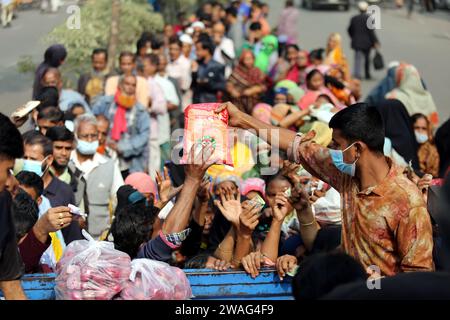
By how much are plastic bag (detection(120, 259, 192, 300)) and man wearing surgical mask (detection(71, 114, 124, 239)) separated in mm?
2596

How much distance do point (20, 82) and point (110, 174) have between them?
1856 millimetres

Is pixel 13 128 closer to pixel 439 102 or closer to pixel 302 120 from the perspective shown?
pixel 302 120

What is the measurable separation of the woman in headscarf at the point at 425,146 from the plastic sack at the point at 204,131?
3.83 metres

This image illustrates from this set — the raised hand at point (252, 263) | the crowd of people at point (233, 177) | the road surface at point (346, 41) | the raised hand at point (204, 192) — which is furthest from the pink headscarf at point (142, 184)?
the raised hand at point (252, 263)

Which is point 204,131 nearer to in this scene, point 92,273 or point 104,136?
point 92,273

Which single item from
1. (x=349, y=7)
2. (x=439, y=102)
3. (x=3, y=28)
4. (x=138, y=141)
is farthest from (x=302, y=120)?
(x=349, y=7)

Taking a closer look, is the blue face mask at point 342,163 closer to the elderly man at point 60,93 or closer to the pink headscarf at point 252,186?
the pink headscarf at point 252,186

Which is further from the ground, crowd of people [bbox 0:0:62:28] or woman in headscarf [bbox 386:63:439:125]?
crowd of people [bbox 0:0:62:28]

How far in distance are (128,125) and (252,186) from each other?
2.87m

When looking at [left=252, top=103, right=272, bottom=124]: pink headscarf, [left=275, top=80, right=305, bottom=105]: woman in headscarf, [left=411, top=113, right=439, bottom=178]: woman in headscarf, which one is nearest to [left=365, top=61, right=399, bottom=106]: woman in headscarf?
[left=275, top=80, right=305, bottom=105]: woman in headscarf

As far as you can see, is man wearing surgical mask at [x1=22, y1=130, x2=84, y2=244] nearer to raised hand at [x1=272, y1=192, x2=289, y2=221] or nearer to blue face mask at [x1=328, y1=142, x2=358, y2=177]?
raised hand at [x1=272, y1=192, x2=289, y2=221]

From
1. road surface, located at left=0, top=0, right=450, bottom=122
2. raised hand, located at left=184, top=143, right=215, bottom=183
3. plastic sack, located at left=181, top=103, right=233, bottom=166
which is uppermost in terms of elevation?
plastic sack, located at left=181, top=103, right=233, bottom=166

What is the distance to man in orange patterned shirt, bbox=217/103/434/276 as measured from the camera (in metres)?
3.87

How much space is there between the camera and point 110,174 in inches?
264
